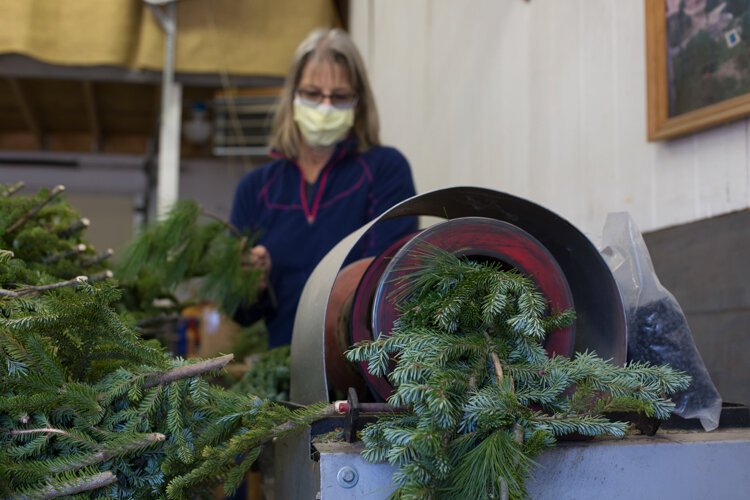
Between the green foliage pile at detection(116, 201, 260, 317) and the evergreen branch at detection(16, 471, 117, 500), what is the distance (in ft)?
2.50

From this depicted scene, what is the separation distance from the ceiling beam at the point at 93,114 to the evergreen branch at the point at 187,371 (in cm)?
524

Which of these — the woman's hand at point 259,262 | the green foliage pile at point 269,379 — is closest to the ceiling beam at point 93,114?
the woman's hand at point 259,262

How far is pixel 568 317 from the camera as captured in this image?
83 centimetres

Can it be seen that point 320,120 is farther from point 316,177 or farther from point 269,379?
point 269,379

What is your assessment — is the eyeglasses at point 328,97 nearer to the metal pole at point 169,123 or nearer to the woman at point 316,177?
the woman at point 316,177

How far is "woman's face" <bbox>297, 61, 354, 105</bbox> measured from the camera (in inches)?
70.4

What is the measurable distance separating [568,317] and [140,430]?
45cm

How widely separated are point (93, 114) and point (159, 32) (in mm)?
3696

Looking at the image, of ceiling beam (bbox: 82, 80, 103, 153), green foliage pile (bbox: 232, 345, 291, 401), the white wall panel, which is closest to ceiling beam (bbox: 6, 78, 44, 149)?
ceiling beam (bbox: 82, 80, 103, 153)

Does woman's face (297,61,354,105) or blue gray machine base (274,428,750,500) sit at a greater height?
woman's face (297,61,354,105)

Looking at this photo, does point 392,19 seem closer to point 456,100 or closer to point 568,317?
point 456,100

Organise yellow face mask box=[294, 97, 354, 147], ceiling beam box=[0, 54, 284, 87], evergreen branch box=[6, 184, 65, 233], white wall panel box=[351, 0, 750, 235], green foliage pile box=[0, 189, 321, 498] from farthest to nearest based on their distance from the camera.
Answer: ceiling beam box=[0, 54, 284, 87] → yellow face mask box=[294, 97, 354, 147] → white wall panel box=[351, 0, 750, 235] → evergreen branch box=[6, 184, 65, 233] → green foliage pile box=[0, 189, 321, 498]

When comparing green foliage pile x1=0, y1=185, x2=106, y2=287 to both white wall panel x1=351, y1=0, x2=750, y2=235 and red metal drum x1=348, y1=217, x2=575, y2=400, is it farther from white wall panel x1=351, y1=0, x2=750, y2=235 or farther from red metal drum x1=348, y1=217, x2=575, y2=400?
white wall panel x1=351, y1=0, x2=750, y2=235

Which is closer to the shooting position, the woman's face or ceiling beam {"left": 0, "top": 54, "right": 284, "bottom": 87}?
the woman's face
